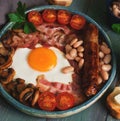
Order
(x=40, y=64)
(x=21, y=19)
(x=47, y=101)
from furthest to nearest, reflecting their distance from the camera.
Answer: (x=21, y=19), (x=40, y=64), (x=47, y=101)

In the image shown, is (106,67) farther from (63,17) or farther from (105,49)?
(63,17)

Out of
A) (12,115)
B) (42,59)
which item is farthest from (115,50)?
(12,115)

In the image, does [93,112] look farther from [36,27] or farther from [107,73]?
[36,27]

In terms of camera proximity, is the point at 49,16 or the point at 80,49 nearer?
the point at 80,49

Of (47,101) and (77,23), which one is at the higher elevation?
(77,23)

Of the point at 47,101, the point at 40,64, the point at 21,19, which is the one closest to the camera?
the point at 47,101

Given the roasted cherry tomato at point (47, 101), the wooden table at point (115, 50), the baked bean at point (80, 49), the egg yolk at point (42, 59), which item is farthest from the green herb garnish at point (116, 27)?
the roasted cherry tomato at point (47, 101)
